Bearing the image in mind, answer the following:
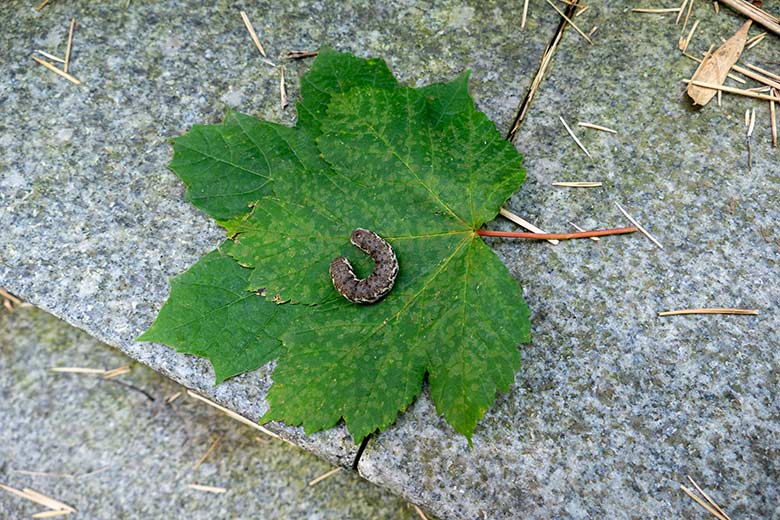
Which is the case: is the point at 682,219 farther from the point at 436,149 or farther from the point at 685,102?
the point at 436,149

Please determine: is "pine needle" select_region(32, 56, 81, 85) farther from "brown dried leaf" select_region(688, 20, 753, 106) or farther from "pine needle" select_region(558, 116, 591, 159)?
"brown dried leaf" select_region(688, 20, 753, 106)

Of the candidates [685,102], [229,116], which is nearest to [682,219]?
[685,102]

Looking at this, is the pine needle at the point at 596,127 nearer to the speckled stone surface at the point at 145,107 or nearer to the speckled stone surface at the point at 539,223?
the speckled stone surface at the point at 539,223

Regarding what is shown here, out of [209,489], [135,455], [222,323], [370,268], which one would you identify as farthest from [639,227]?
[135,455]

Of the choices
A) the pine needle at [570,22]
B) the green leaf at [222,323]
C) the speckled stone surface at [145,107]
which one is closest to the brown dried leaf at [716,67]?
the pine needle at [570,22]

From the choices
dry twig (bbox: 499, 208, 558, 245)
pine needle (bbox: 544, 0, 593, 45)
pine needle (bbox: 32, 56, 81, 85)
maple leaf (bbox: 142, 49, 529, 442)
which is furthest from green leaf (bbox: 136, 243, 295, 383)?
pine needle (bbox: 544, 0, 593, 45)

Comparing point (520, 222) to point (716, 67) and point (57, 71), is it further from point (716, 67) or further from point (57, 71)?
point (57, 71)
